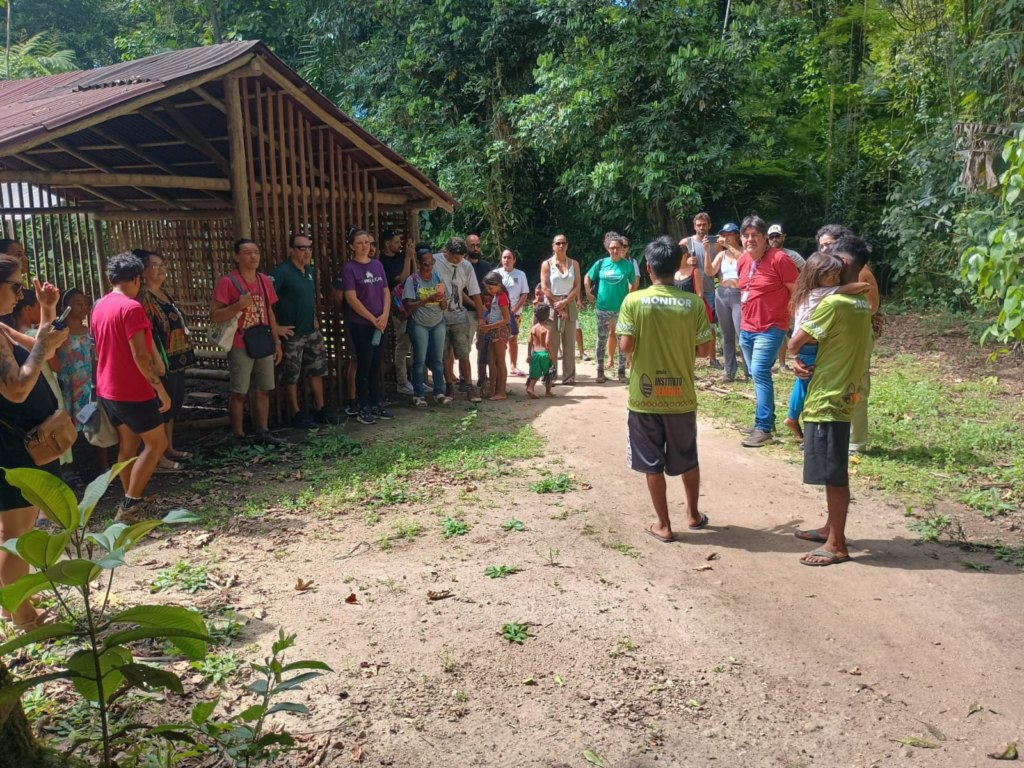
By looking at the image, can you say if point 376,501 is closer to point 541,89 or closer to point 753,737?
point 753,737

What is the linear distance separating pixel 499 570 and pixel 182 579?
1.90m

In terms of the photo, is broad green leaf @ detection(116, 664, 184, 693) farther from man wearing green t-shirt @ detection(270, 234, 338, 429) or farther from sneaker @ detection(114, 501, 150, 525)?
man wearing green t-shirt @ detection(270, 234, 338, 429)

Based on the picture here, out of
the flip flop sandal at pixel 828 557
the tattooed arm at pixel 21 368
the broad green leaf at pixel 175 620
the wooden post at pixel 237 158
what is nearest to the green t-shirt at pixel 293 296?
the wooden post at pixel 237 158

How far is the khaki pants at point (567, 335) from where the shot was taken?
33.1 feet

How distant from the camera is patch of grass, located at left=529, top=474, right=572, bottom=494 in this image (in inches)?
253

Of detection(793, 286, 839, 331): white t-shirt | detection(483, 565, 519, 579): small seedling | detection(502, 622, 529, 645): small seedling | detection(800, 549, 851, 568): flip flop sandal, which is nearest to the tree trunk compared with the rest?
detection(502, 622, 529, 645): small seedling

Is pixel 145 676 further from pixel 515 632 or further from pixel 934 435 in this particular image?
pixel 934 435

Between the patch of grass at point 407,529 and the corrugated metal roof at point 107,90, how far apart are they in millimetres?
3809

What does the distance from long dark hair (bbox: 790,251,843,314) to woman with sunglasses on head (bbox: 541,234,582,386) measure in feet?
14.5

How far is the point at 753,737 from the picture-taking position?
3.40m

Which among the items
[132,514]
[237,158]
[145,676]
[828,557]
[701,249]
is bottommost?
[828,557]

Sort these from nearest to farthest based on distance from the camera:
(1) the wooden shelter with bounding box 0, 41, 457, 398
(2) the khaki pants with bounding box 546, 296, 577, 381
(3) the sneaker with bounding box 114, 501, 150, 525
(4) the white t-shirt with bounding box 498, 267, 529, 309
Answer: (3) the sneaker with bounding box 114, 501, 150, 525 < (1) the wooden shelter with bounding box 0, 41, 457, 398 < (2) the khaki pants with bounding box 546, 296, 577, 381 < (4) the white t-shirt with bounding box 498, 267, 529, 309

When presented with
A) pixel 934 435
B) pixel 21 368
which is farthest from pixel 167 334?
pixel 934 435

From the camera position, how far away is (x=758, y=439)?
7.53 metres
